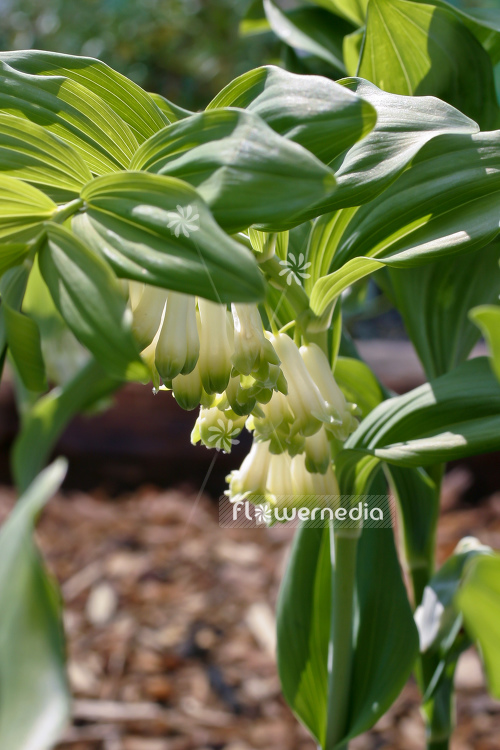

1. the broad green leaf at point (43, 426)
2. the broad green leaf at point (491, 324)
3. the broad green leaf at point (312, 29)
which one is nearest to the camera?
the broad green leaf at point (491, 324)

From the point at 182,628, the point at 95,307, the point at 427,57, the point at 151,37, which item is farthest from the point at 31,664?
the point at 151,37

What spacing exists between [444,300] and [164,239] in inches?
15.1

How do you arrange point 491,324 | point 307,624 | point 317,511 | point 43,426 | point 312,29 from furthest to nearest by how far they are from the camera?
1. point 43,426
2. point 312,29
3. point 307,624
4. point 317,511
5. point 491,324

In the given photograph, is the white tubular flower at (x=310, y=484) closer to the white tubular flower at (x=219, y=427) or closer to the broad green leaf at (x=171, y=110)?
the white tubular flower at (x=219, y=427)

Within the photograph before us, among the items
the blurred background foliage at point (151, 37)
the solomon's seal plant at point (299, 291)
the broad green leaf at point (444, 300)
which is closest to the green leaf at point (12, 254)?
the solomon's seal plant at point (299, 291)

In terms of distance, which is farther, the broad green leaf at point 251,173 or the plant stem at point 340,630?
the plant stem at point 340,630

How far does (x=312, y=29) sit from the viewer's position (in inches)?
28.3

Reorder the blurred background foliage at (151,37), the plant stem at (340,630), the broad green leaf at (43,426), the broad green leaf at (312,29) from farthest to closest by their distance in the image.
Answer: the blurred background foliage at (151,37) < the broad green leaf at (43,426) < the broad green leaf at (312,29) < the plant stem at (340,630)

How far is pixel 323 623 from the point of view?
0.55m

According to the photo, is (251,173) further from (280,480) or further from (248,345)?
(280,480)

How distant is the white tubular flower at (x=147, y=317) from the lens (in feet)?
0.96

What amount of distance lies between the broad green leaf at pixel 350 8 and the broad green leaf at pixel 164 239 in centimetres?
51

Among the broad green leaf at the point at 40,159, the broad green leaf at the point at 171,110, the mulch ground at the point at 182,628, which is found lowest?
the mulch ground at the point at 182,628

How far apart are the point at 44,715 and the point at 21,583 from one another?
0.14 ft
